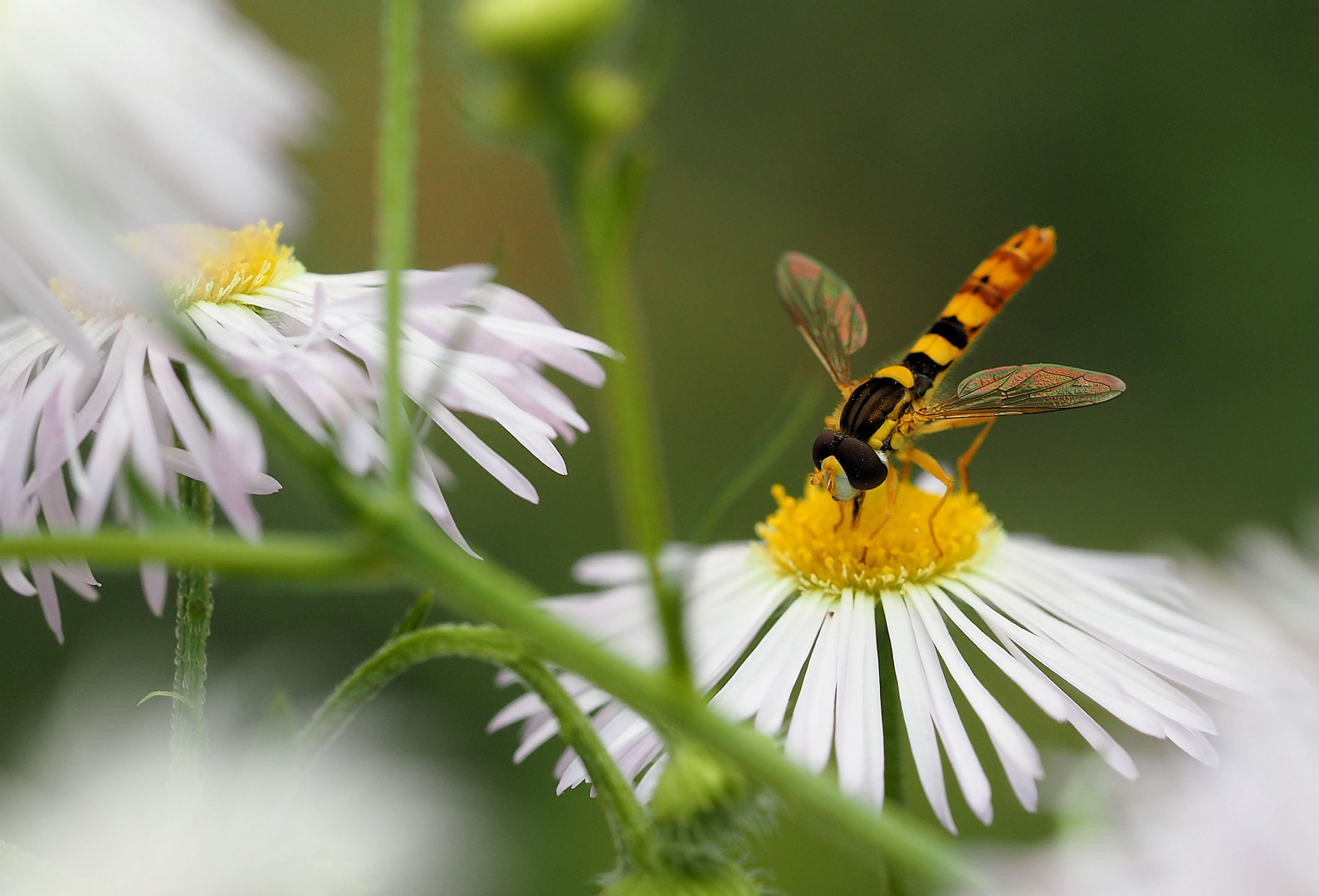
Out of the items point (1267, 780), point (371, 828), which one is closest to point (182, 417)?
point (371, 828)

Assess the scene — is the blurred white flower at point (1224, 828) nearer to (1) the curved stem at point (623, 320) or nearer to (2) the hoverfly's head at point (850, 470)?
(1) the curved stem at point (623, 320)

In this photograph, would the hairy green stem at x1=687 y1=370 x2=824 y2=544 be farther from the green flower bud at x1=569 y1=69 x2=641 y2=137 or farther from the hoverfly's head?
the hoverfly's head

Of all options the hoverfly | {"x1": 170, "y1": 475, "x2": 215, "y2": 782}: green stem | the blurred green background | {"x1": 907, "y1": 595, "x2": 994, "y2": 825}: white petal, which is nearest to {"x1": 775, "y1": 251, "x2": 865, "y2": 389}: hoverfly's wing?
the hoverfly

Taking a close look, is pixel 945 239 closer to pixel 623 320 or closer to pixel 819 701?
pixel 819 701

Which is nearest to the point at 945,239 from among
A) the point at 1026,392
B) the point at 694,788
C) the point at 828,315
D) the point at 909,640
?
the point at 828,315

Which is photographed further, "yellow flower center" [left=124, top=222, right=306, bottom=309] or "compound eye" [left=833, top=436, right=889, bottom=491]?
"compound eye" [left=833, top=436, right=889, bottom=491]

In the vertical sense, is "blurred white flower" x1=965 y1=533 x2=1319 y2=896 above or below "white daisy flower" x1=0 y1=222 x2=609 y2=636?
below
